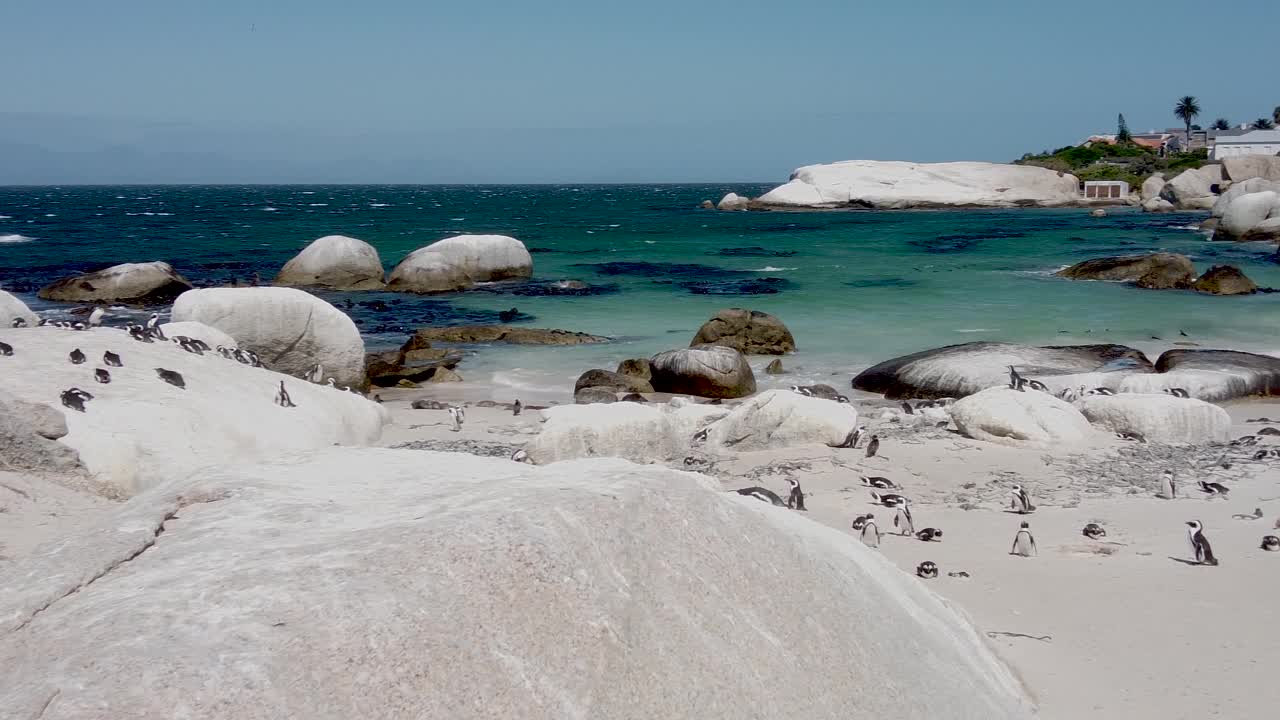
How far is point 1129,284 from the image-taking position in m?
33.2

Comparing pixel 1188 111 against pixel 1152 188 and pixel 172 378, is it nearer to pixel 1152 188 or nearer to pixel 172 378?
pixel 1152 188

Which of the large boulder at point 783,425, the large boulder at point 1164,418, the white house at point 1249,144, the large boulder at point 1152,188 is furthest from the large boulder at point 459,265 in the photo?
the white house at point 1249,144

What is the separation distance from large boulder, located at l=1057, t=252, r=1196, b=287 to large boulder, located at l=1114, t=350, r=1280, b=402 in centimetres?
1594

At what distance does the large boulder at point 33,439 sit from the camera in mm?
7082

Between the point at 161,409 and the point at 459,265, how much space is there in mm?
25670

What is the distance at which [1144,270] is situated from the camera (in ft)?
110

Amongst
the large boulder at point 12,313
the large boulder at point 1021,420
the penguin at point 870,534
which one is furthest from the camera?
the large boulder at point 12,313

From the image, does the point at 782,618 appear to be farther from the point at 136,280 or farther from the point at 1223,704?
the point at 136,280

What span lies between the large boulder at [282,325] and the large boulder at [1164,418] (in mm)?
11604

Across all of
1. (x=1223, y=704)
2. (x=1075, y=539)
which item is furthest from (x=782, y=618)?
(x=1075, y=539)

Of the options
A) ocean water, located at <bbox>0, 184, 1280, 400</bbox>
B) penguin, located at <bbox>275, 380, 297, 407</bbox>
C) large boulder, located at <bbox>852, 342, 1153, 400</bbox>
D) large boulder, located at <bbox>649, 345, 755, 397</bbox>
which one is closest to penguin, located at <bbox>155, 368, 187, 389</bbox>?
penguin, located at <bbox>275, 380, 297, 407</bbox>

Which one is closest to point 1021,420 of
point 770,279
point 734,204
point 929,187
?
point 770,279

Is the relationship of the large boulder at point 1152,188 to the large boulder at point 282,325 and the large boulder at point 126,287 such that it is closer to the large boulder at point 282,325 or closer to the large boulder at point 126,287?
the large boulder at point 126,287

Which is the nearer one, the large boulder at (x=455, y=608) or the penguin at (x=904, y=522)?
the large boulder at (x=455, y=608)
